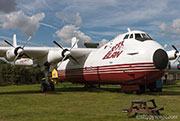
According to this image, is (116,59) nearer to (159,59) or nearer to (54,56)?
(159,59)

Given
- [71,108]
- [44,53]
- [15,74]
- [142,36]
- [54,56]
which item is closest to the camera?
[71,108]

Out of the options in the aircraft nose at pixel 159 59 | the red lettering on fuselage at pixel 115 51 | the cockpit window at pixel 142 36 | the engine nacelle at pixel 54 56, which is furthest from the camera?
the engine nacelle at pixel 54 56

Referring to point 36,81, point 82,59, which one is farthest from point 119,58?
point 36,81

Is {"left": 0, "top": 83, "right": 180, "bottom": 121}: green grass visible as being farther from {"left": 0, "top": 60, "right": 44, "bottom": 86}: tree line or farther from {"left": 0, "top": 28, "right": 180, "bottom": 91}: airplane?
{"left": 0, "top": 60, "right": 44, "bottom": 86}: tree line

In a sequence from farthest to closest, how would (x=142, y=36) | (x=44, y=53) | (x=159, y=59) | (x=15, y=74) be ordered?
(x=15, y=74), (x=44, y=53), (x=142, y=36), (x=159, y=59)

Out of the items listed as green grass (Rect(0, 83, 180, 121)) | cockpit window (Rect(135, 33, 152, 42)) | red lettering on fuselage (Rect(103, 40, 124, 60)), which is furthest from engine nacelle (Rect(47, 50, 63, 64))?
cockpit window (Rect(135, 33, 152, 42))

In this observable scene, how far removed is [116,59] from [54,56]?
6998 millimetres

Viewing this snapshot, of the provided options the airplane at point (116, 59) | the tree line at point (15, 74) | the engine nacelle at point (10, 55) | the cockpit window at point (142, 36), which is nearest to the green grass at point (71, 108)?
the airplane at point (116, 59)

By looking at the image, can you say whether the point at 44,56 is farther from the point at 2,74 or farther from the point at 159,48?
the point at 2,74

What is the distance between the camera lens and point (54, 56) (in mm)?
22047

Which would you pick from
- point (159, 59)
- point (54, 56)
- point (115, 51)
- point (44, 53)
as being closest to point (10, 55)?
point (44, 53)

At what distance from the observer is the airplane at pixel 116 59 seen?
16.8 metres

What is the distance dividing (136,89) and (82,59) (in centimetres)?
867

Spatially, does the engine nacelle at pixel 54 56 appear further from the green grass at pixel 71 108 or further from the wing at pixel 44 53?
the green grass at pixel 71 108
